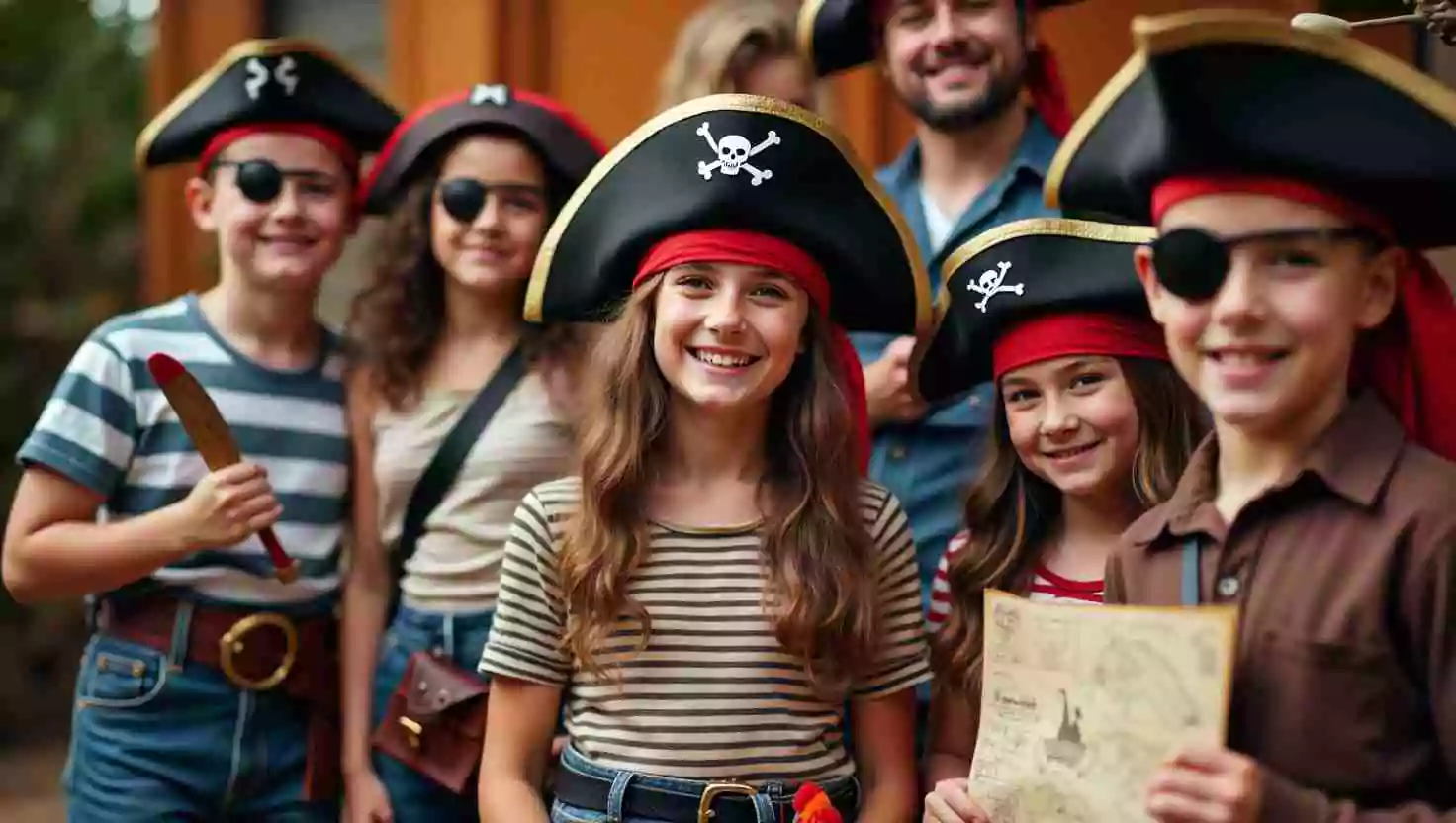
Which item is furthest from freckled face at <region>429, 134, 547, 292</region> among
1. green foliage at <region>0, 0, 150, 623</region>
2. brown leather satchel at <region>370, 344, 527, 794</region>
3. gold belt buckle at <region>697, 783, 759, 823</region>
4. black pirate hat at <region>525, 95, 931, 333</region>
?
green foliage at <region>0, 0, 150, 623</region>

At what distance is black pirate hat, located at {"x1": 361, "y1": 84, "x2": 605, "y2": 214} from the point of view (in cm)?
380

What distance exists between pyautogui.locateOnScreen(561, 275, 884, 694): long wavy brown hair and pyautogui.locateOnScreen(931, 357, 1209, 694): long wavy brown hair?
0.23 metres

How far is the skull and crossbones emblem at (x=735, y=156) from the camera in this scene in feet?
9.67

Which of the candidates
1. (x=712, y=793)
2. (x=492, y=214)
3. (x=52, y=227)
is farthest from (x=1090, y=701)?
(x=52, y=227)

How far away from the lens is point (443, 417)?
377 centimetres

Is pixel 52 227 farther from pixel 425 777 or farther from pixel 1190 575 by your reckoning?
pixel 1190 575

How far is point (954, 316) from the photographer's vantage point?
3.22m

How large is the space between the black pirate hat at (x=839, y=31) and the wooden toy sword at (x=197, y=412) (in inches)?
62.8

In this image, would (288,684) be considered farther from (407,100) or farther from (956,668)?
(407,100)

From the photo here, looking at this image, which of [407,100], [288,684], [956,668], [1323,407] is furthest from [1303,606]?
[407,100]

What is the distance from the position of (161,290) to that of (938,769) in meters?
4.53

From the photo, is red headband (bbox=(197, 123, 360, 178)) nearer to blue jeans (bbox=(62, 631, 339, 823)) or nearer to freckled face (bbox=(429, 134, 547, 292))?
freckled face (bbox=(429, 134, 547, 292))

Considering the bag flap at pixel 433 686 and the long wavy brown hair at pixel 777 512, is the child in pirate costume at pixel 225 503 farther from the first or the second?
the long wavy brown hair at pixel 777 512

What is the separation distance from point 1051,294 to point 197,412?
1.76 m
